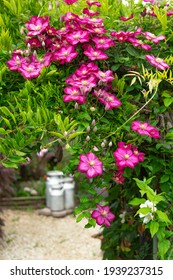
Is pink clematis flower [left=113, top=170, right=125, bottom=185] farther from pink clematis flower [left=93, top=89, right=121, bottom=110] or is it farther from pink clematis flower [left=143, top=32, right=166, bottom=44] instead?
pink clematis flower [left=143, top=32, right=166, bottom=44]

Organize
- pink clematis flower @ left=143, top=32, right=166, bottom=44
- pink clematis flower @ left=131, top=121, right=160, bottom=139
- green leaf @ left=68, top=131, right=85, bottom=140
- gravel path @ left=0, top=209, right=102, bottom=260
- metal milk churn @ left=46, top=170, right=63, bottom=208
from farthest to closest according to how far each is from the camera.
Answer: metal milk churn @ left=46, top=170, right=63, bottom=208
gravel path @ left=0, top=209, right=102, bottom=260
pink clematis flower @ left=143, top=32, right=166, bottom=44
pink clematis flower @ left=131, top=121, right=160, bottom=139
green leaf @ left=68, top=131, right=85, bottom=140

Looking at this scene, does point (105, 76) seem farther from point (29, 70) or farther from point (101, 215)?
point (101, 215)

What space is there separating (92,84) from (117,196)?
109 cm

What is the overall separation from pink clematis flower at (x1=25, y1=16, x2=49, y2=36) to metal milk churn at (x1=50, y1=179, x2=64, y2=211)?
3.59 meters

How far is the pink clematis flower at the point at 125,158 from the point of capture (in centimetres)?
155

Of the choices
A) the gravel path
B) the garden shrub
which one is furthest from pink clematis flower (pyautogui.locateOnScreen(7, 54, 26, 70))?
the gravel path

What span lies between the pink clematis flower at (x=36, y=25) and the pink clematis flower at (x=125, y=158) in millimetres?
471

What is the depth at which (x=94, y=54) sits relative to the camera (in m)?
1.63

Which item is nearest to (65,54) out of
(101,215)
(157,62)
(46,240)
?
(157,62)

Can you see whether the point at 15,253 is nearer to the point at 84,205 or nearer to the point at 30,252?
the point at 30,252

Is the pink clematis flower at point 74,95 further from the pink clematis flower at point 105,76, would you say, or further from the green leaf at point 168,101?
the green leaf at point 168,101

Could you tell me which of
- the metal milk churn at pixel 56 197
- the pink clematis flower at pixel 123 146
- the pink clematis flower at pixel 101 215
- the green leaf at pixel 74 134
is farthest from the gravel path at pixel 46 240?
the green leaf at pixel 74 134

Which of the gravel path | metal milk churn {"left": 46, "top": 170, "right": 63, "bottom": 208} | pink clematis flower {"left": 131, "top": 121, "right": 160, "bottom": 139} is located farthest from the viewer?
metal milk churn {"left": 46, "top": 170, "right": 63, "bottom": 208}

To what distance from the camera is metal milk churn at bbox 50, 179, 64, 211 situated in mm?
5156
